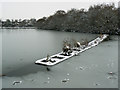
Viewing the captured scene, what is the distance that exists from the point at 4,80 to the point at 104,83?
5435mm

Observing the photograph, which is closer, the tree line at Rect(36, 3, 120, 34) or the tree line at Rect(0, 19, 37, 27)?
the tree line at Rect(36, 3, 120, 34)

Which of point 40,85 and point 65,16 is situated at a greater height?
point 65,16

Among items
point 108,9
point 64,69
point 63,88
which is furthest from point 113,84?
point 108,9

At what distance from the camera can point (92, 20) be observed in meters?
49.8

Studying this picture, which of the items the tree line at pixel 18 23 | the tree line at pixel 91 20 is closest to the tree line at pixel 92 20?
the tree line at pixel 91 20

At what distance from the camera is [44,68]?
11477 mm

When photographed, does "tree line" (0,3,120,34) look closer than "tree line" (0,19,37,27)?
Yes

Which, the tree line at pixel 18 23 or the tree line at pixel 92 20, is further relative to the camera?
the tree line at pixel 18 23

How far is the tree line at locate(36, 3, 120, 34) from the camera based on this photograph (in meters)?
44.7

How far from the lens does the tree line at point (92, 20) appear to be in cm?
4469

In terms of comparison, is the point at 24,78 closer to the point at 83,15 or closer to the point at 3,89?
the point at 3,89

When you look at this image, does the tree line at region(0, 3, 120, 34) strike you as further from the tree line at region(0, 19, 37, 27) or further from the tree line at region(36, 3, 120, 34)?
the tree line at region(0, 19, 37, 27)

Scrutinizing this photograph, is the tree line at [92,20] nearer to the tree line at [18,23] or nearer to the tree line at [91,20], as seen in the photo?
the tree line at [91,20]

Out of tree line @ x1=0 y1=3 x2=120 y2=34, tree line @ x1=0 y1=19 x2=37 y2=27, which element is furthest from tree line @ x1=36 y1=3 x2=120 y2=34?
tree line @ x1=0 y1=19 x2=37 y2=27
